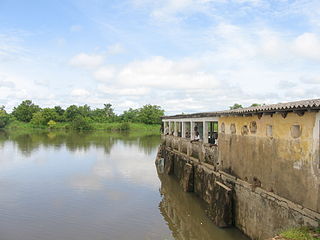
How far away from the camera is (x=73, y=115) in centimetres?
8631

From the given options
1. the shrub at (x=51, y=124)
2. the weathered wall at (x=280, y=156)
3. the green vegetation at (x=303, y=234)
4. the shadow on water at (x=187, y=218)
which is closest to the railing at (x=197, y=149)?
the weathered wall at (x=280, y=156)

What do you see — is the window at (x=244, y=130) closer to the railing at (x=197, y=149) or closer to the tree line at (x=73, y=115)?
the railing at (x=197, y=149)

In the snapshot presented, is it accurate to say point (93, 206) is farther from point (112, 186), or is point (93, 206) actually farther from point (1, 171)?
point (1, 171)

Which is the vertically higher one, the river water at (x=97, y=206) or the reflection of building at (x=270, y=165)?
the reflection of building at (x=270, y=165)

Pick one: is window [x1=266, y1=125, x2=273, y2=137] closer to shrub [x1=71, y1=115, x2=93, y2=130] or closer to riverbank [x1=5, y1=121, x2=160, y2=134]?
riverbank [x1=5, y1=121, x2=160, y2=134]

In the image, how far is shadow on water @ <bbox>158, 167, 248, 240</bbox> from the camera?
10.2m

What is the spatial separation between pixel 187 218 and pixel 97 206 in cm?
425

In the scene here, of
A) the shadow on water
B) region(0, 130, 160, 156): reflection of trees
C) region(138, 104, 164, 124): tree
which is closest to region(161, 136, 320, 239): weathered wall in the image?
the shadow on water

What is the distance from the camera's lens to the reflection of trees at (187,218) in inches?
404

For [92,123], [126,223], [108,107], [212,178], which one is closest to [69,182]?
[126,223]

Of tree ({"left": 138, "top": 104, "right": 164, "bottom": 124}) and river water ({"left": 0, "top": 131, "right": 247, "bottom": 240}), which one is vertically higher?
tree ({"left": 138, "top": 104, "right": 164, "bottom": 124})

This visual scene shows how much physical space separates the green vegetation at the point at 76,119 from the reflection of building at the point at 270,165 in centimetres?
6620

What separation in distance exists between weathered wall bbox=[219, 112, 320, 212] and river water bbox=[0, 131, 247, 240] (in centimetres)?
245

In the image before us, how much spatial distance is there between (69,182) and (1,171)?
658 cm
